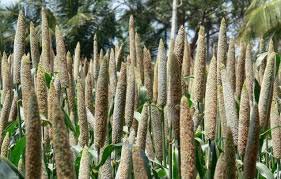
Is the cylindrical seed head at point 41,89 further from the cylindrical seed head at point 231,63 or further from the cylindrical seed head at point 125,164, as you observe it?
the cylindrical seed head at point 231,63

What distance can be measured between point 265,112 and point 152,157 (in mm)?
498

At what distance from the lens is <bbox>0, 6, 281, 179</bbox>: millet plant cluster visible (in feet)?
3.83

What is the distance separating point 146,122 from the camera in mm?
1923

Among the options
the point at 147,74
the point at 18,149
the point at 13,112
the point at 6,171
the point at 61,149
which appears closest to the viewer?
the point at 61,149

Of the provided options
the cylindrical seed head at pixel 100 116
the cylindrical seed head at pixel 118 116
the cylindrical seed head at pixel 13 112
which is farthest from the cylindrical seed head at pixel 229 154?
the cylindrical seed head at pixel 13 112

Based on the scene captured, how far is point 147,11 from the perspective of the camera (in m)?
33.9

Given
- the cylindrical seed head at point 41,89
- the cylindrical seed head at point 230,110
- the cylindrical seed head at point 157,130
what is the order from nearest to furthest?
the cylindrical seed head at point 41,89 → the cylindrical seed head at point 230,110 → the cylindrical seed head at point 157,130

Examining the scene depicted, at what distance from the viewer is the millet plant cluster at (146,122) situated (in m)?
1.17

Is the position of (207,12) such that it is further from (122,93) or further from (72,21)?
(122,93)

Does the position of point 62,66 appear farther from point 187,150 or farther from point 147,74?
point 187,150

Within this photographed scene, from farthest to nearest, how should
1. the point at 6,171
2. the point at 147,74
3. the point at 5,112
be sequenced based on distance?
the point at 147,74 < the point at 5,112 < the point at 6,171

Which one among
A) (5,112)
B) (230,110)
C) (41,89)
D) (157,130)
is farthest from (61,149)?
(5,112)

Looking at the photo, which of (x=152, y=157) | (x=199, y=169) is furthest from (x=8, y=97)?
(x=199, y=169)

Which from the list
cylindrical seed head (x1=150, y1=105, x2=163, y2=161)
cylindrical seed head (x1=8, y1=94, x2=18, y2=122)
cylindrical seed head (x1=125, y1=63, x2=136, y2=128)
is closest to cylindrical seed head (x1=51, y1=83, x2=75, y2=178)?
cylindrical seed head (x1=150, y1=105, x2=163, y2=161)
